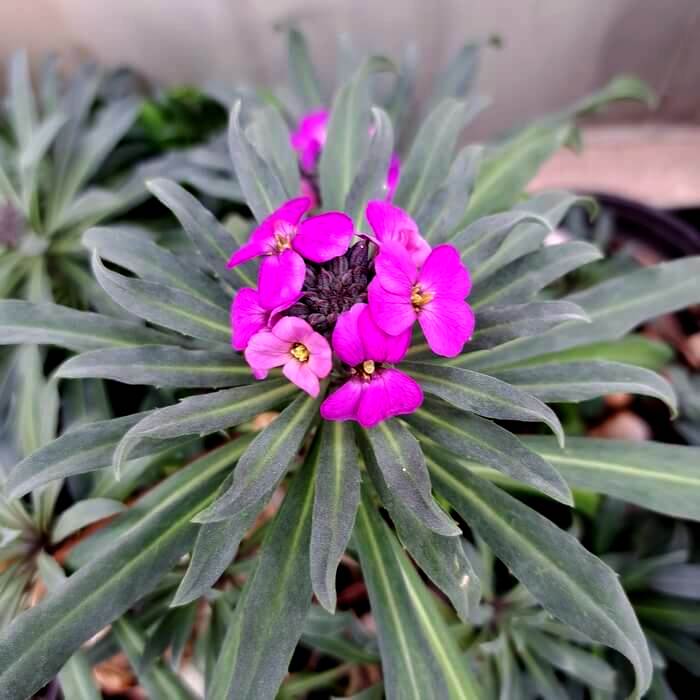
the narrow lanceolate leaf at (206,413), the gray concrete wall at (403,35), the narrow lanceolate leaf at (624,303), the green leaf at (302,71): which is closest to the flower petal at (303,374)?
the narrow lanceolate leaf at (206,413)

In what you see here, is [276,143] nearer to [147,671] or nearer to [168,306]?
[168,306]

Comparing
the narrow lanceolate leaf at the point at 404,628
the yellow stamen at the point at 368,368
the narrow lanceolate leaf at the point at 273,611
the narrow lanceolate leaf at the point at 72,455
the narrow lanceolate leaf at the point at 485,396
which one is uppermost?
the yellow stamen at the point at 368,368

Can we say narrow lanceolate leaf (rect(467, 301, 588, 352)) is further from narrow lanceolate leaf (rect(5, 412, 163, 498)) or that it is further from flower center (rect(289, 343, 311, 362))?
narrow lanceolate leaf (rect(5, 412, 163, 498))

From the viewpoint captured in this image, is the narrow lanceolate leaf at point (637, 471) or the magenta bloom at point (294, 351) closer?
the magenta bloom at point (294, 351)

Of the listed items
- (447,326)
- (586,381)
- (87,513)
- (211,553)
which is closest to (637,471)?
(586,381)

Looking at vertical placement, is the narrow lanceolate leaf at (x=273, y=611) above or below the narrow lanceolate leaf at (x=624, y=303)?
below

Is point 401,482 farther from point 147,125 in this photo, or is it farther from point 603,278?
point 147,125

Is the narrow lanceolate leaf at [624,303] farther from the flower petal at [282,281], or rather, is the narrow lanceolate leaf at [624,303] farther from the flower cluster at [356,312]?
the flower petal at [282,281]
